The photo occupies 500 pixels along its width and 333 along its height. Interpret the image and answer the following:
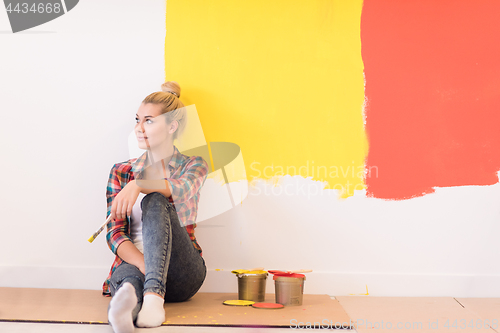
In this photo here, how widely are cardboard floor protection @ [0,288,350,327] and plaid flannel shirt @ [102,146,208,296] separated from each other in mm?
168

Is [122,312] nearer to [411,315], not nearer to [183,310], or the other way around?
[183,310]

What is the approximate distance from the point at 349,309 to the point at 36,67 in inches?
67.9

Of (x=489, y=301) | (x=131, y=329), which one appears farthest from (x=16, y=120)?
(x=489, y=301)

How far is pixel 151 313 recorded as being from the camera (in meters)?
1.14

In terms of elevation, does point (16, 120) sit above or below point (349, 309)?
above

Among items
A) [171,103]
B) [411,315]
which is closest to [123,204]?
[171,103]

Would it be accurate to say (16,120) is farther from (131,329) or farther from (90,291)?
(131,329)

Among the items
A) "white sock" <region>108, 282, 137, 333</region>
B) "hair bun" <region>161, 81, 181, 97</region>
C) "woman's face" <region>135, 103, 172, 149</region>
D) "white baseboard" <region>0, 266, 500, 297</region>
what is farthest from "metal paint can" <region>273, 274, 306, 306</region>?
"hair bun" <region>161, 81, 181, 97</region>

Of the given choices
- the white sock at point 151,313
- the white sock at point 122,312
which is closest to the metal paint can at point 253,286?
the white sock at point 151,313

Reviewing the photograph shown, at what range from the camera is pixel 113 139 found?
6.09 ft

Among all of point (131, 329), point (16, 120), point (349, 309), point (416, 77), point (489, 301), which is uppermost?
point (416, 77)

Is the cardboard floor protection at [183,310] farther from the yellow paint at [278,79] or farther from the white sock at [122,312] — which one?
the yellow paint at [278,79]

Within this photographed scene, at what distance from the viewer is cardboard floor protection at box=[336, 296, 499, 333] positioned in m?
1.28

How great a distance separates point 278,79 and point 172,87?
0.49m
